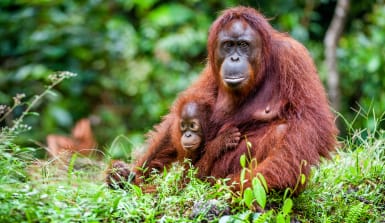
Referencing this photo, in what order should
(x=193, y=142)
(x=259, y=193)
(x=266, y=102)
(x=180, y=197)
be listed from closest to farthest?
1. (x=259, y=193)
2. (x=180, y=197)
3. (x=266, y=102)
4. (x=193, y=142)

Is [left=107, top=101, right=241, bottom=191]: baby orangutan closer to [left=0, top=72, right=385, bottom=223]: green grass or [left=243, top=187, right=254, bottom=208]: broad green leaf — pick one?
[left=0, top=72, right=385, bottom=223]: green grass

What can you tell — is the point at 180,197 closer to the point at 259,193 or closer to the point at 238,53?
the point at 259,193

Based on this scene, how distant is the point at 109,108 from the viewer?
9.58 m

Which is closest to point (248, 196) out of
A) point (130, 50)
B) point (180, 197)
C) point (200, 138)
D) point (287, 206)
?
point (287, 206)

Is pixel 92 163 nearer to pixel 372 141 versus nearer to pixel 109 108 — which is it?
pixel 372 141

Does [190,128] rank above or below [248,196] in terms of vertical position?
above

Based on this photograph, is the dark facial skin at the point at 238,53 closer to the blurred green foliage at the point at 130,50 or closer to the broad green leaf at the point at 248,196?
the broad green leaf at the point at 248,196

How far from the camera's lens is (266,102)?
179 inches

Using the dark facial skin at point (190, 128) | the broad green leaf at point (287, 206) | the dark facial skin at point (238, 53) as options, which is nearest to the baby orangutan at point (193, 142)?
the dark facial skin at point (190, 128)

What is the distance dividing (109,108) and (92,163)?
168 inches

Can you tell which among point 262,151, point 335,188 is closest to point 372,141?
point 335,188

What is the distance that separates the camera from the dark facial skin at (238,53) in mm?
4543

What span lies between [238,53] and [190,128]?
59 cm

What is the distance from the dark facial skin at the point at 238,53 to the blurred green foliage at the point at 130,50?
11.7ft
